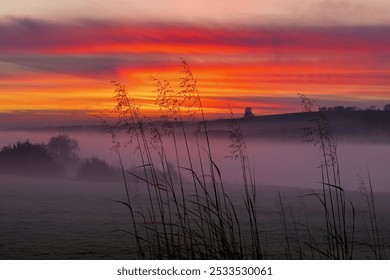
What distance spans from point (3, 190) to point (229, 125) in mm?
5340

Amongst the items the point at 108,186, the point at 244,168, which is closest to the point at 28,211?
the point at 108,186

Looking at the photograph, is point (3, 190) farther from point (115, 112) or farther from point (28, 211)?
point (115, 112)

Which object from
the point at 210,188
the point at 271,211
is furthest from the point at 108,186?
the point at 210,188

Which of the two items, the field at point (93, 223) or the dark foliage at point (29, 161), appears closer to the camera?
the field at point (93, 223)

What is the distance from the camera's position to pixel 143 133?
5.71 m

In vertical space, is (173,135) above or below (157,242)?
above

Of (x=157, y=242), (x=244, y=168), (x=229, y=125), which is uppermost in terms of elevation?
(x=229, y=125)

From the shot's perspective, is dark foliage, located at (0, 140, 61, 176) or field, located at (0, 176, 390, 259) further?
dark foliage, located at (0, 140, 61, 176)

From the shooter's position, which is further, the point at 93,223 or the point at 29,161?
the point at 29,161

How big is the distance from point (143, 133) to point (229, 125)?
0.70 metres
